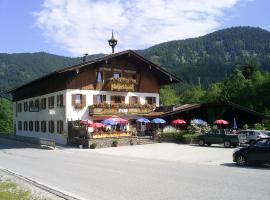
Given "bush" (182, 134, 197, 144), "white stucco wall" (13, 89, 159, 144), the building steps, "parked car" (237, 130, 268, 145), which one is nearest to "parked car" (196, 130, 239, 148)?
"parked car" (237, 130, 268, 145)

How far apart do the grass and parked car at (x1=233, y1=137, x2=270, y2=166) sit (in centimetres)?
1065

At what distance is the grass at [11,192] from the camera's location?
11.1 m

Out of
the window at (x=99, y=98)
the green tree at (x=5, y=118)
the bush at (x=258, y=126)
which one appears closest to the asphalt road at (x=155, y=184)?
the window at (x=99, y=98)

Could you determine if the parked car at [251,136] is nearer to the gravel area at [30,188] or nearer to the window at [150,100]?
the window at [150,100]

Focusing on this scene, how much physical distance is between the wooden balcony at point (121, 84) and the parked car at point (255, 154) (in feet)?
86.0

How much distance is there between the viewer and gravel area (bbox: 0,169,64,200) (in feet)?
37.0

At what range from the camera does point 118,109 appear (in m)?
44.2

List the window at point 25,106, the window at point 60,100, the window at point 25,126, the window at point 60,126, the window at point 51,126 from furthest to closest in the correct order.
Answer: the window at point 25,126, the window at point 25,106, the window at point 51,126, the window at point 60,100, the window at point 60,126

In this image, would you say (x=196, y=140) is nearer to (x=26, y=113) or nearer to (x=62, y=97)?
(x=62, y=97)

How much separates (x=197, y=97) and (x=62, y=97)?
197ft

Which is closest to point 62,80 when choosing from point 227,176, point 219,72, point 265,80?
point 227,176

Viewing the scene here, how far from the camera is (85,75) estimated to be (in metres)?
43.4

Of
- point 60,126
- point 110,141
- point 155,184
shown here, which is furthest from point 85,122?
point 155,184

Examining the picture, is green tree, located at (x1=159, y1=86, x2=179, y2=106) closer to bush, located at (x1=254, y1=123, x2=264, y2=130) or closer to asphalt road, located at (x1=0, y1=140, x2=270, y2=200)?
bush, located at (x1=254, y1=123, x2=264, y2=130)
